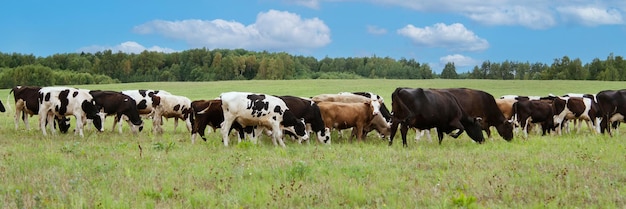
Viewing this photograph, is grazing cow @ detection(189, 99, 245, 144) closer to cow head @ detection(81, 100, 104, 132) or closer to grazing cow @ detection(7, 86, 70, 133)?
cow head @ detection(81, 100, 104, 132)

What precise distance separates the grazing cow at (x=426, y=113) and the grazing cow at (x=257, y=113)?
2.71 metres

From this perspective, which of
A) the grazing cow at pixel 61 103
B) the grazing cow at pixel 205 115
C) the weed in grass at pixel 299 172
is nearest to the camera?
the weed in grass at pixel 299 172

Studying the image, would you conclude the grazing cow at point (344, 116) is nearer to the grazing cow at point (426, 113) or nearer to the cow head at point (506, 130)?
the grazing cow at point (426, 113)

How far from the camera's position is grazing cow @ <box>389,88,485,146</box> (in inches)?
614

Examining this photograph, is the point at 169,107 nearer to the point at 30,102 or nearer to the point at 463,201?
the point at 30,102

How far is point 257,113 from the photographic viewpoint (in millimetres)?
15961

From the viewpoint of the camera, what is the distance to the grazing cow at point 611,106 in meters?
20.3

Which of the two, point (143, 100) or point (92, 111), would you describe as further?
point (143, 100)

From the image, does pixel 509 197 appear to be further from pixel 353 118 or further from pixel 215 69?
pixel 215 69

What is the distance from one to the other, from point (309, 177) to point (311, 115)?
7.52m

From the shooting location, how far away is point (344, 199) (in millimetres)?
8477

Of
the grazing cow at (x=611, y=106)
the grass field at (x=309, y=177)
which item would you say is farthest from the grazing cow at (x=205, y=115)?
the grazing cow at (x=611, y=106)

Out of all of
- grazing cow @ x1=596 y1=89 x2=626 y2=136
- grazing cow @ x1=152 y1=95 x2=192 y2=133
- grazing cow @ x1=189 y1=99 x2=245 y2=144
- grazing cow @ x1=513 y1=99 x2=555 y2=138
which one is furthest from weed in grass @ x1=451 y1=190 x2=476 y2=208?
grazing cow @ x1=152 y1=95 x2=192 y2=133

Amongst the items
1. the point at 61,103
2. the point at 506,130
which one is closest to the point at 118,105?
the point at 61,103
